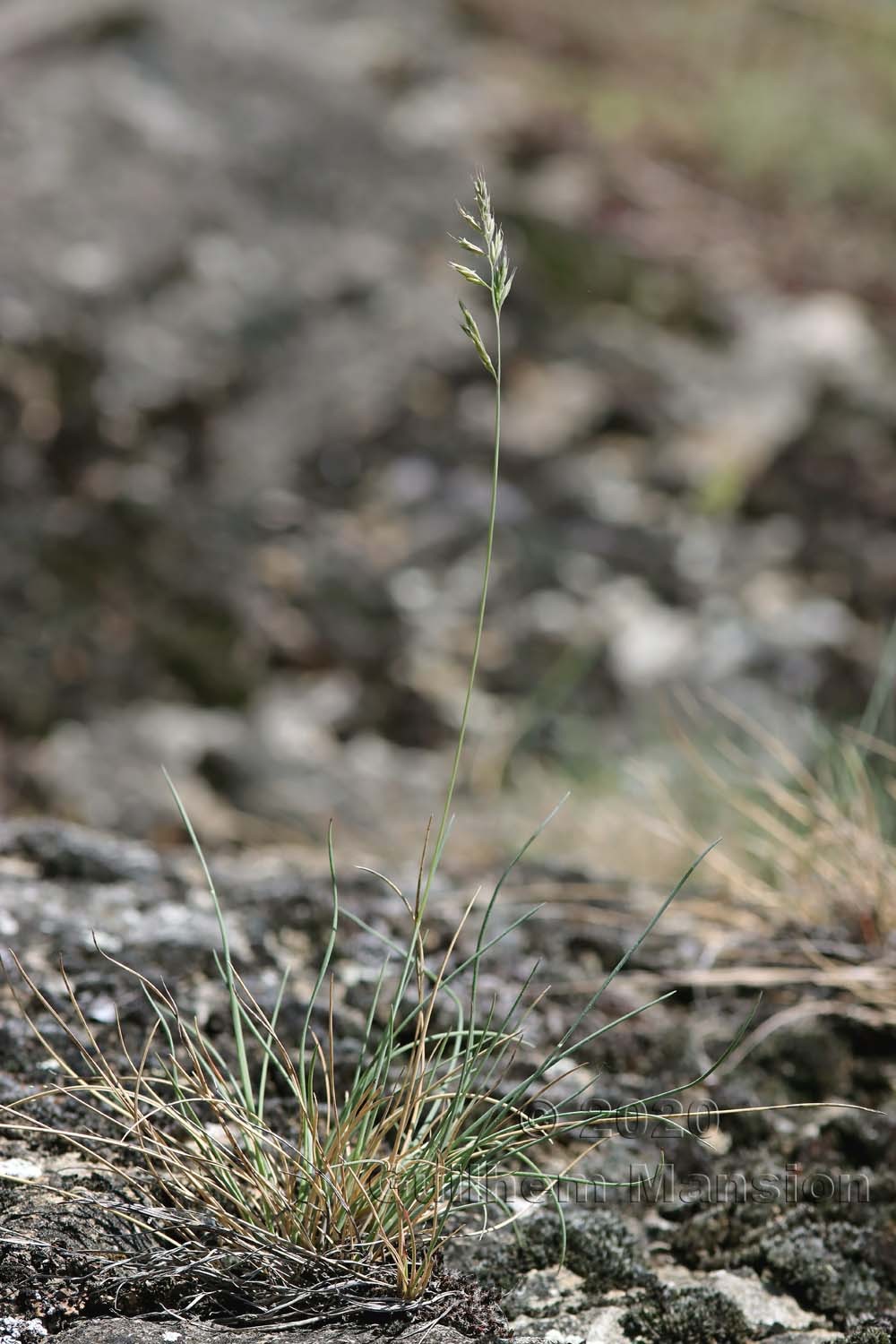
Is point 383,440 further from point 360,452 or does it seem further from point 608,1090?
point 608,1090

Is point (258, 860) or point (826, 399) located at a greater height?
point (826, 399)

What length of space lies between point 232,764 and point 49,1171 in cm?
215

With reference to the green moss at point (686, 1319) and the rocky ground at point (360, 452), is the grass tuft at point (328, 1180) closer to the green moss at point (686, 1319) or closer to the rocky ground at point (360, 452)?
the green moss at point (686, 1319)

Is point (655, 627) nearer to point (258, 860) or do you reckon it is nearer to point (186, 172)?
point (258, 860)

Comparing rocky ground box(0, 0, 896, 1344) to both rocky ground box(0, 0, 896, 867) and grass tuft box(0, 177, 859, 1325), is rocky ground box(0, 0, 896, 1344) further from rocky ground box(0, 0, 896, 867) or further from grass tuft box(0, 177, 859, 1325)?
grass tuft box(0, 177, 859, 1325)

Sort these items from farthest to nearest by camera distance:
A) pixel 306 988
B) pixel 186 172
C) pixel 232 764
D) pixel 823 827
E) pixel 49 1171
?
pixel 186 172, pixel 232 764, pixel 823 827, pixel 306 988, pixel 49 1171

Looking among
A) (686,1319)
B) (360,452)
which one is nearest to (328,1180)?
(686,1319)

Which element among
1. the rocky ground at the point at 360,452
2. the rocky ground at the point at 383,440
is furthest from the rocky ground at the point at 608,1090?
the rocky ground at the point at 360,452

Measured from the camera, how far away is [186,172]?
3629mm

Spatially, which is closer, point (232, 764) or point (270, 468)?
point (232, 764)

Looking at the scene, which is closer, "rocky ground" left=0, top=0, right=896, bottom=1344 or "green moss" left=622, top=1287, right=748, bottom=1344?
"green moss" left=622, top=1287, right=748, bottom=1344

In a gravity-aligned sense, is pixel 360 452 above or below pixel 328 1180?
below

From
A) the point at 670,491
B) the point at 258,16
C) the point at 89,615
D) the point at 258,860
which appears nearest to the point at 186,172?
the point at 258,16

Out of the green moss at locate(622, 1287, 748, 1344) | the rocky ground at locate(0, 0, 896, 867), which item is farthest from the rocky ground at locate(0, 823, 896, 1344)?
the rocky ground at locate(0, 0, 896, 867)
